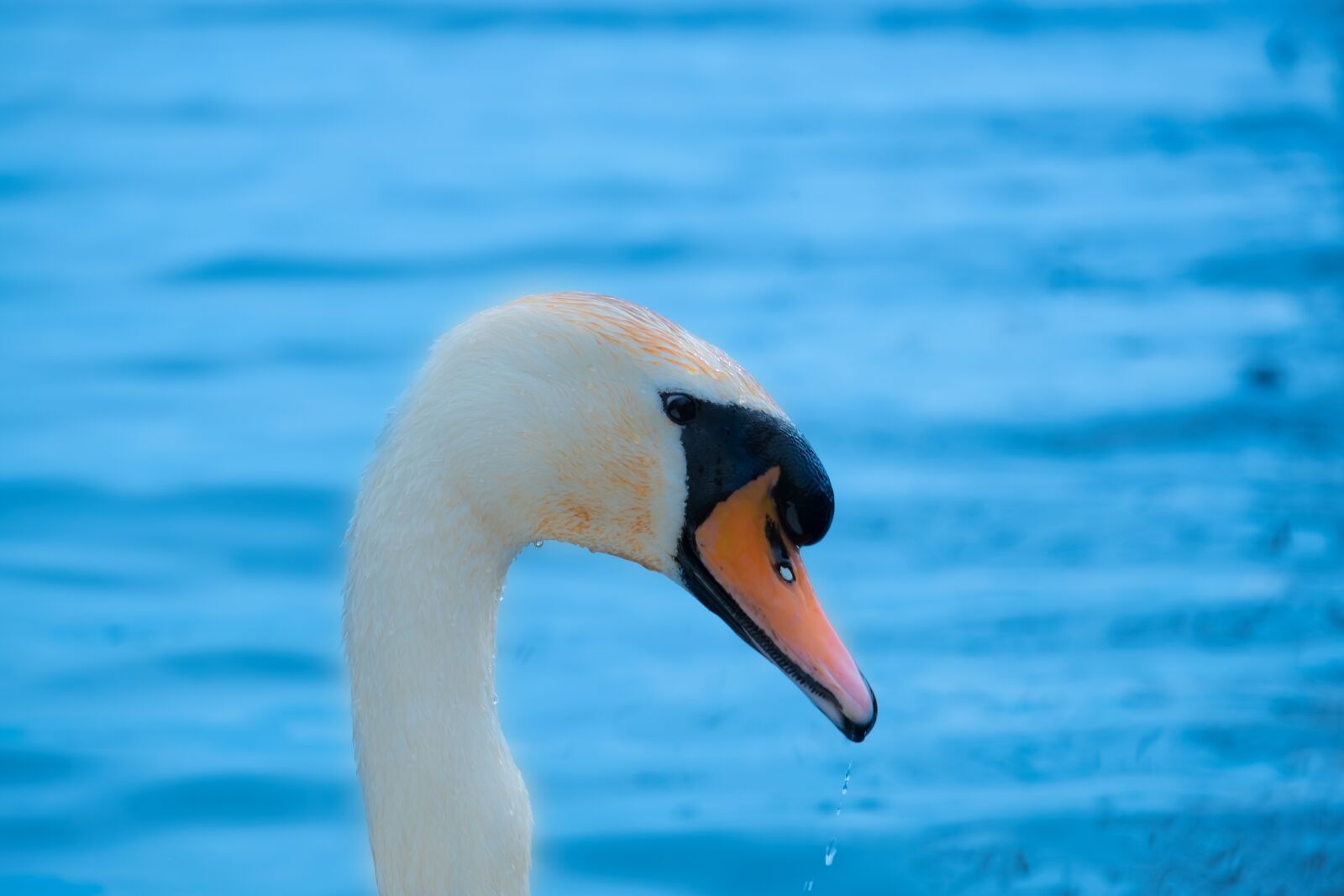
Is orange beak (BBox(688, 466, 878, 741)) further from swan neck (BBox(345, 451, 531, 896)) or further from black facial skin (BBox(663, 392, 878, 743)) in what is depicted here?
swan neck (BBox(345, 451, 531, 896))

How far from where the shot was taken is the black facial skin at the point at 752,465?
261 centimetres

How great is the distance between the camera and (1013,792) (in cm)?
504

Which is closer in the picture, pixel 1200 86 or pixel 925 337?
pixel 925 337

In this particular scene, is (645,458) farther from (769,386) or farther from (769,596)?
(769,386)

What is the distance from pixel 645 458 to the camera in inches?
104

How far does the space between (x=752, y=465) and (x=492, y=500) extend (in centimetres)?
33

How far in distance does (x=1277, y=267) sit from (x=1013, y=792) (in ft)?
11.8

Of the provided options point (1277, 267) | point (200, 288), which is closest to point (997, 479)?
point (1277, 267)

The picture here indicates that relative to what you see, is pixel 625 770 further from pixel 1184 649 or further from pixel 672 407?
pixel 672 407

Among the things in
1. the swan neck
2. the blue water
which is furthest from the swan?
the blue water

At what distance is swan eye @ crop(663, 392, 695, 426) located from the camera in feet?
8.54

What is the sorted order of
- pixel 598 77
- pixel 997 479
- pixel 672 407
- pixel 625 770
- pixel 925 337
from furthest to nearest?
pixel 598 77 < pixel 925 337 < pixel 997 479 < pixel 625 770 < pixel 672 407

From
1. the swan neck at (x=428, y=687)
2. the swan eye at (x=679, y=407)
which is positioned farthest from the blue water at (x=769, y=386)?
the swan eye at (x=679, y=407)

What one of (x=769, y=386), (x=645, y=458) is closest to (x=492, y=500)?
(x=645, y=458)
